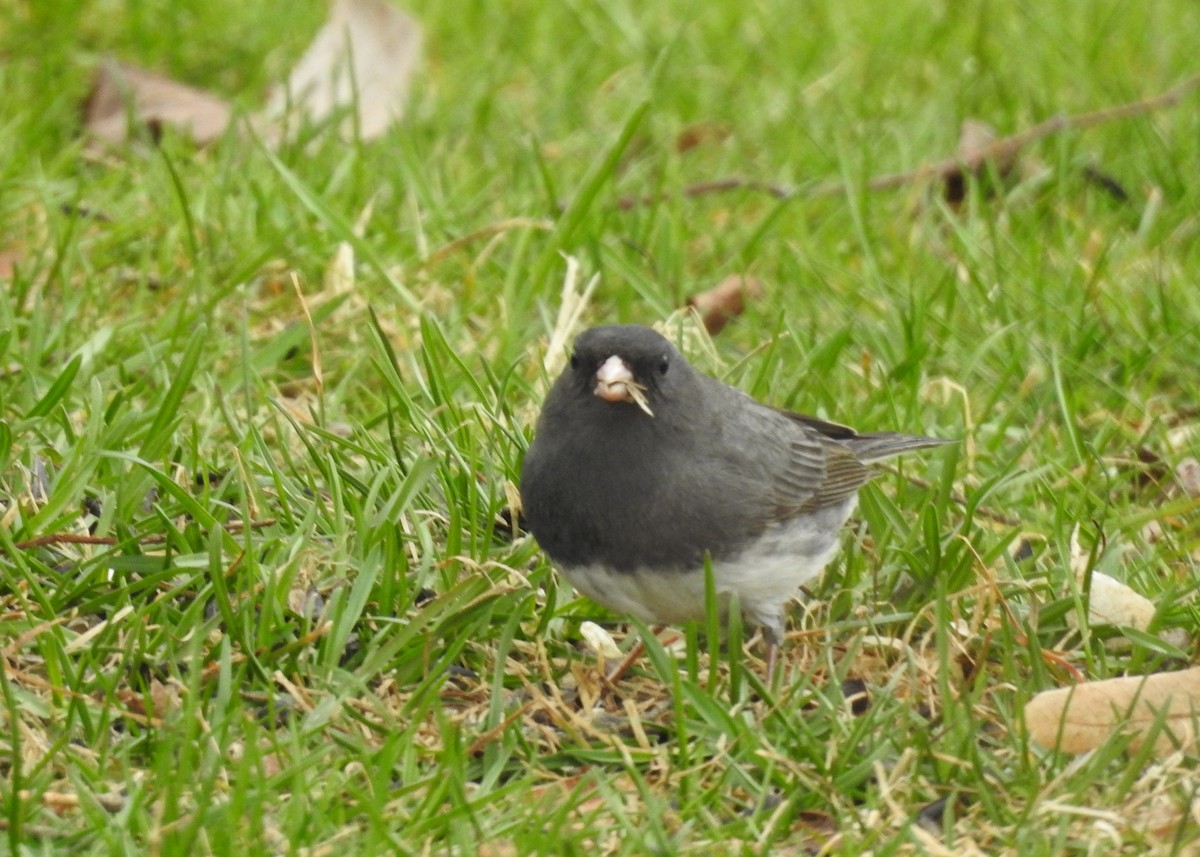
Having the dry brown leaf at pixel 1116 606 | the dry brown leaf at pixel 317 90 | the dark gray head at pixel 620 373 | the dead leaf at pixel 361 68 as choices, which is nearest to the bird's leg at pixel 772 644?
the dark gray head at pixel 620 373

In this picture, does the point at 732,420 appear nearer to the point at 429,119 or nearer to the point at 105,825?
the point at 105,825

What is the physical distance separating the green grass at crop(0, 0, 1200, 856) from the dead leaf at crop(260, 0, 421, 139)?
13cm

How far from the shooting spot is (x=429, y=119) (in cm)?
530

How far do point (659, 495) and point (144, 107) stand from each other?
2.86 metres

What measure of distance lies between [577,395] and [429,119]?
8.82ft

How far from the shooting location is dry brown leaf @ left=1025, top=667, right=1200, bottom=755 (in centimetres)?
257

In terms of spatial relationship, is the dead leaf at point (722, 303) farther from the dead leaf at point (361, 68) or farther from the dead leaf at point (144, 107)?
the dead leaf at point (144, 107)

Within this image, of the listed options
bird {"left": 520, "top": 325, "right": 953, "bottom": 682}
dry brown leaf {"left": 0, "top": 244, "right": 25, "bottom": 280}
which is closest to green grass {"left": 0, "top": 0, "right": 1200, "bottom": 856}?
dry brown leaf {"left": 0, "top": 244, "right": 25, "bottom": 280}

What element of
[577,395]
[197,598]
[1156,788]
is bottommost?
[1156,788]

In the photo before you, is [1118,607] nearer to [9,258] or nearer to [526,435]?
[526,435]

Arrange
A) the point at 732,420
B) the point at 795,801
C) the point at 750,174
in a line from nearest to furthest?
1. the point at 795,801
2. the point at 732,420
3. the point at 750,174

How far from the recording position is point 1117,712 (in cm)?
257

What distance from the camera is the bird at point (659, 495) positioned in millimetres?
2686

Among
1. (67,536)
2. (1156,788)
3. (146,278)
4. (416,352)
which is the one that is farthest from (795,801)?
(146,278)
